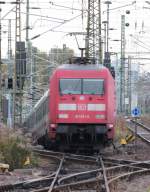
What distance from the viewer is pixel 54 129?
21562 mm

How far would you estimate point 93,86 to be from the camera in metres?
21.8

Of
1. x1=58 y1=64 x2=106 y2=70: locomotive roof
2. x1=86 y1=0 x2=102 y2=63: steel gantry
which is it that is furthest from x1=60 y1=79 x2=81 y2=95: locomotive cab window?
x1=86 y1=0 x2=102 y2=63: steel gantry

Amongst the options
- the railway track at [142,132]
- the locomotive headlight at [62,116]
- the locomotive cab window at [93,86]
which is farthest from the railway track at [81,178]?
the railway track at [142,132]

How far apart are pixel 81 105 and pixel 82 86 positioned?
2.50 ft

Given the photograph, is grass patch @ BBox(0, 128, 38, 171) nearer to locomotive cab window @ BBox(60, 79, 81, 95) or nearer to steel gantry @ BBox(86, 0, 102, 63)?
locomotive cab window @ BBox(60, 79, 81, 95)

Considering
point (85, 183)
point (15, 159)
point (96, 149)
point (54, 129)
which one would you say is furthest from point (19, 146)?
point (85, 183)

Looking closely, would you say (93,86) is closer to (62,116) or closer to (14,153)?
(62,116)

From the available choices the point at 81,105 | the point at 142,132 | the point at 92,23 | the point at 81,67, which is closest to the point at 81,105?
the point at 81,105

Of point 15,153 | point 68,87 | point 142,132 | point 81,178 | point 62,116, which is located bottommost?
point 142,132

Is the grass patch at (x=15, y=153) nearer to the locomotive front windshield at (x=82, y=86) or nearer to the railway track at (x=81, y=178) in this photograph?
the railway track at (x=81, y=178)

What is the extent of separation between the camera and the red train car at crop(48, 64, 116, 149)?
2152cm

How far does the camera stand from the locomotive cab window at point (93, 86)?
71.2 ft

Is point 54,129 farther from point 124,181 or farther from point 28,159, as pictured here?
point 124,181

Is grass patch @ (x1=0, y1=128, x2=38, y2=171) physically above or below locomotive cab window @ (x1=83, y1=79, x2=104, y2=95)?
below
